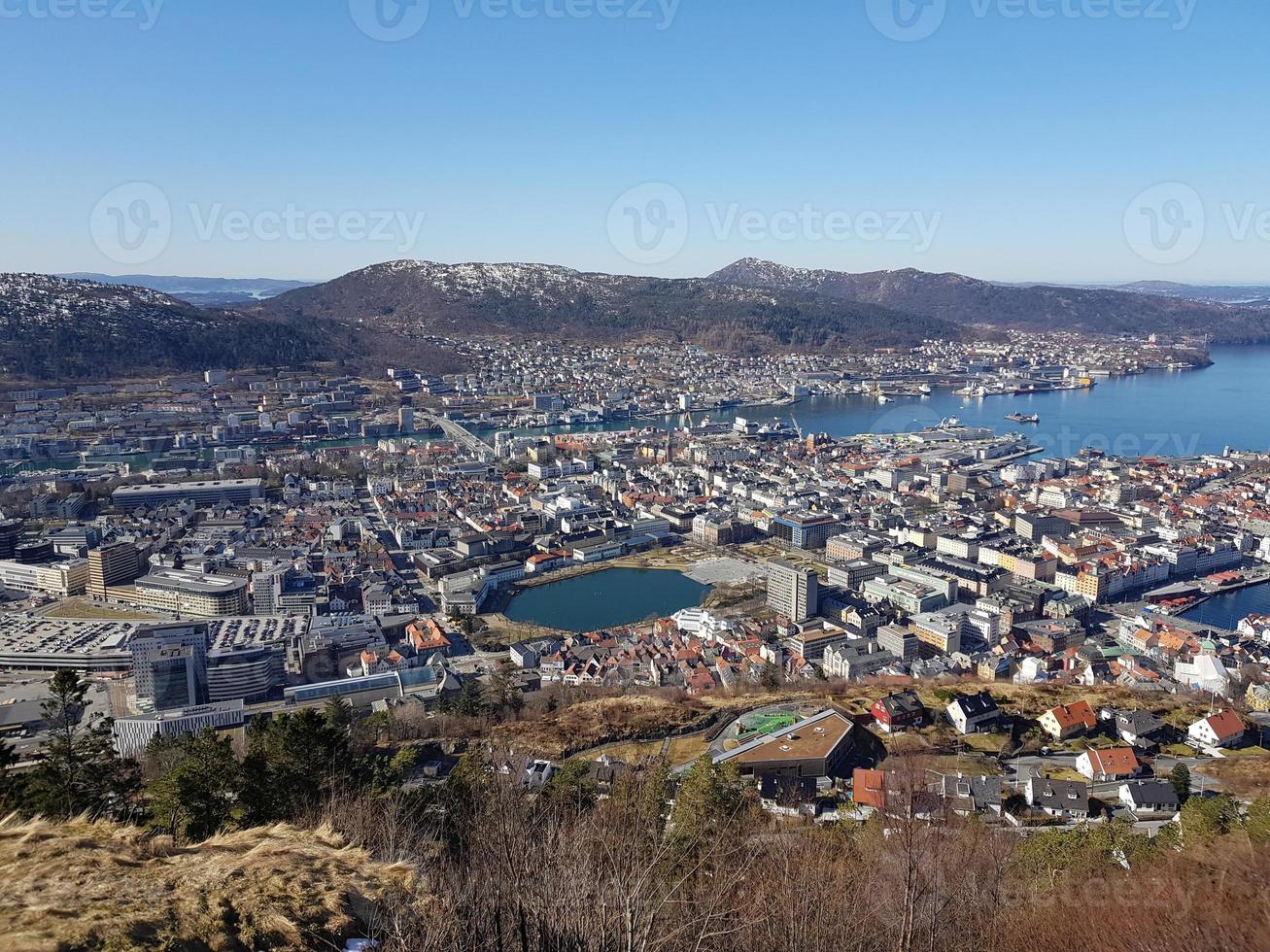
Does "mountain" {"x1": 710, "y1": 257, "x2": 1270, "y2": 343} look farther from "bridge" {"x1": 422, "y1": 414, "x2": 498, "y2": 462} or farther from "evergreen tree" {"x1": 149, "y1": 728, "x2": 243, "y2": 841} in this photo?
"evergreen tree" {"x1": 149, "y1": 728, "x2": 243, "y2": 841}

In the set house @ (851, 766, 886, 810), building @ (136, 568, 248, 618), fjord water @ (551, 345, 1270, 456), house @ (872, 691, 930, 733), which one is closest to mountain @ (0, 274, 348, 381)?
fjord water @ (551, 345, 1270, 456)

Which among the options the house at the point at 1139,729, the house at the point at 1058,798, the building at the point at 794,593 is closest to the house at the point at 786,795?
the house at the point at 1058,798

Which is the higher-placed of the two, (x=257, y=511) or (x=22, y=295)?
(x=22, y=295)

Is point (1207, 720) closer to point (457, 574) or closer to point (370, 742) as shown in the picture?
point (370, 742)

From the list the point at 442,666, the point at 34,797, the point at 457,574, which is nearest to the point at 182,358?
the point at 457,574

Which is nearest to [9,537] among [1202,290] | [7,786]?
[7,786]
